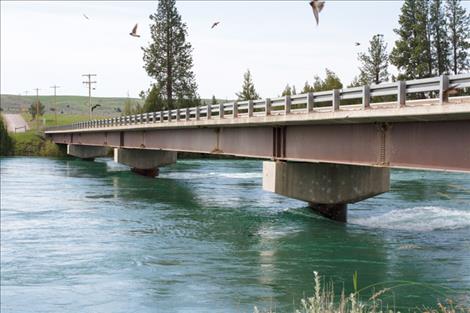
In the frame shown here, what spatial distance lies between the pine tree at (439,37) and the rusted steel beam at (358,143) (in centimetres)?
5359

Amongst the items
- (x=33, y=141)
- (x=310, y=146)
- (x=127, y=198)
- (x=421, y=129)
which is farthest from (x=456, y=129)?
(x=33, y=141)

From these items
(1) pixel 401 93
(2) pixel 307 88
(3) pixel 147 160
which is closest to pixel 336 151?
(1) pixel 401 93

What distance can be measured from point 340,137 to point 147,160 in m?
43.6

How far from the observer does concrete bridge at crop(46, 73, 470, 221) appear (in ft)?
66.8

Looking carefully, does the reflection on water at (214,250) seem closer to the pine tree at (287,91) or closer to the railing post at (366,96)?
the railing post at (366,96)

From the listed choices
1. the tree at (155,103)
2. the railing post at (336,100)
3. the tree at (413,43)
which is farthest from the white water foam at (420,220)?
the tree at (155,103)

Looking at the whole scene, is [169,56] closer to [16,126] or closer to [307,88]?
[307,88]

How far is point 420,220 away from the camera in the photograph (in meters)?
32.2

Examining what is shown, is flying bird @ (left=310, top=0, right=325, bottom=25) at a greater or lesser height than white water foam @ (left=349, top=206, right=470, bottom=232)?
greater

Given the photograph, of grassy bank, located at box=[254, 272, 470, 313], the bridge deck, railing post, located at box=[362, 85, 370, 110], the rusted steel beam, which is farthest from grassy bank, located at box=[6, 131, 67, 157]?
grassy bank, located at box=[254, 272, 470, 313]

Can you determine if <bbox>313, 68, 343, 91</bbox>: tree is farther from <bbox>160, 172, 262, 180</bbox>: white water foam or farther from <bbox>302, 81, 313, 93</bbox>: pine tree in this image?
<bbox>160, 172, 262, 180</bbox>: white water foam

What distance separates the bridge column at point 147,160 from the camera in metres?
68.0

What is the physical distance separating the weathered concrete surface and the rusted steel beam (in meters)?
23.3

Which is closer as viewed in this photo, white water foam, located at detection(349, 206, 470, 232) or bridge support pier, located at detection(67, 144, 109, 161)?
white water foam, located at detection(349, 206, 470, 232)
